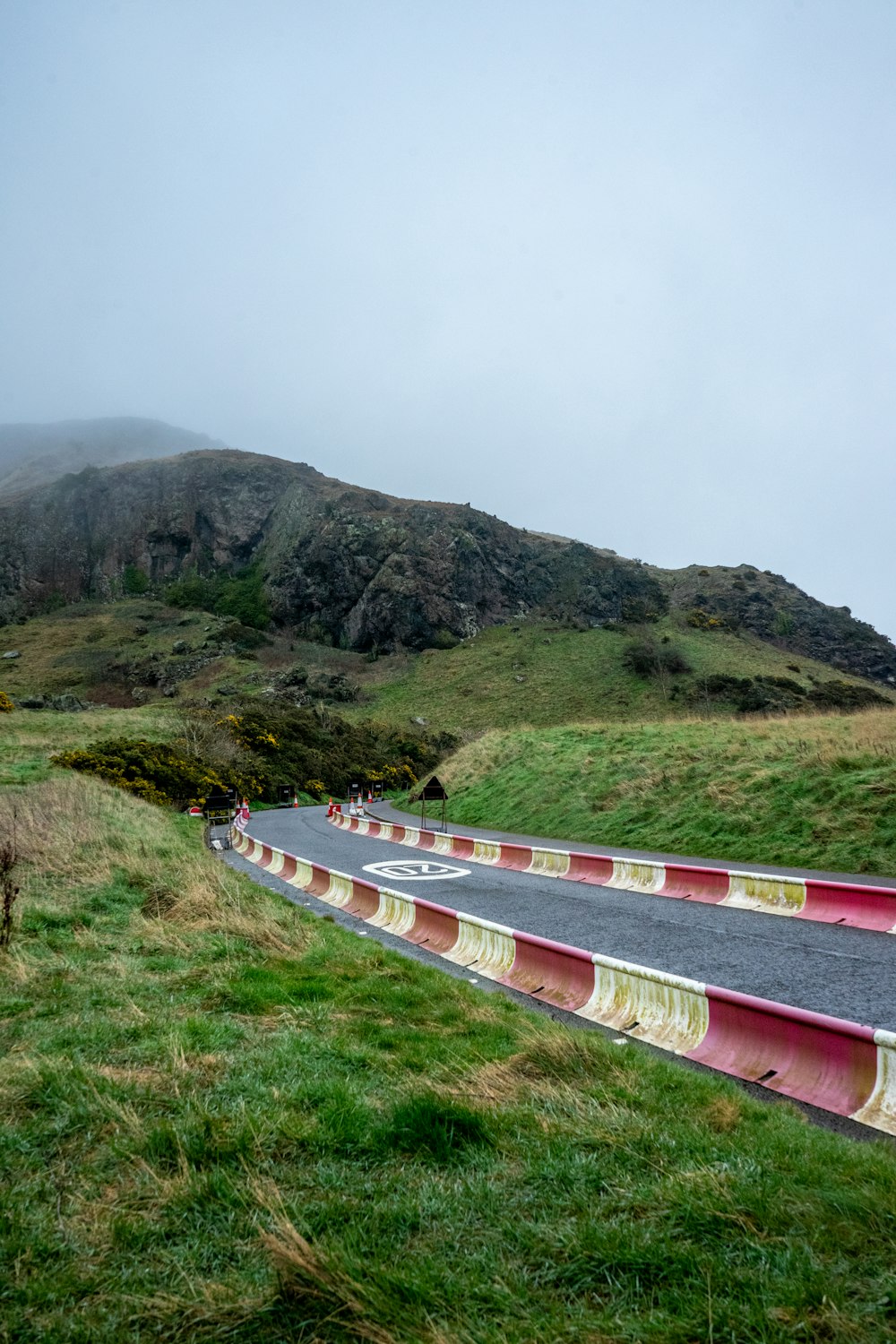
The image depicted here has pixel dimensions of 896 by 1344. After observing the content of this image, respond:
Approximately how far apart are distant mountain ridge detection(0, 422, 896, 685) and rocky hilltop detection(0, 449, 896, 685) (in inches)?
9.6

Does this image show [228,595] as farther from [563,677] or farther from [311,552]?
[563,677]

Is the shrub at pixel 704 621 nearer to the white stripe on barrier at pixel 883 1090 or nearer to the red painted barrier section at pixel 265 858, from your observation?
the red painted barrier section at pixel 265 858

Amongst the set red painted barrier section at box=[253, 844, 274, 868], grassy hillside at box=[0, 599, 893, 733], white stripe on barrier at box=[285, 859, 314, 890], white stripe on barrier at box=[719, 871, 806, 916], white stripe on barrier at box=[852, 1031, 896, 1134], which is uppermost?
grassy hillside at box=[0, 599, 893, 733]

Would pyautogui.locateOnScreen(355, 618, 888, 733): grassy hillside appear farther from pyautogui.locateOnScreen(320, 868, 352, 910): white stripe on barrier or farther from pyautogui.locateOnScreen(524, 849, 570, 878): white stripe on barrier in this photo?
pyautogui.locateOnScreen(320, 868, 352, 910): white stripe on barrier

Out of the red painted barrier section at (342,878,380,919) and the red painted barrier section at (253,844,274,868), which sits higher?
the red painted barrier section at (342,878,380,919)

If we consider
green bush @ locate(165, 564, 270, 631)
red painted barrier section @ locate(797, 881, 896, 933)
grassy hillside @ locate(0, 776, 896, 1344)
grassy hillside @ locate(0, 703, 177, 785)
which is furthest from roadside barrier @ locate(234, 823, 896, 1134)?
green bush @ locate(165, 564, 270, 631)

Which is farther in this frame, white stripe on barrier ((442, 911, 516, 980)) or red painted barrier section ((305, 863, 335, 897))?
red painted barrier section ((305, 863, 335, 897))

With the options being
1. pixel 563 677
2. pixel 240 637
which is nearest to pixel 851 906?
pixel 563 677

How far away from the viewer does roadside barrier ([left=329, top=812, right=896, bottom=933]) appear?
9445mm

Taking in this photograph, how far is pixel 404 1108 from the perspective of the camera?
3.62 meters

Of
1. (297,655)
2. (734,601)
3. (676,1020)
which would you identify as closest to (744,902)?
(676,1020)

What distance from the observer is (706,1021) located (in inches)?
217

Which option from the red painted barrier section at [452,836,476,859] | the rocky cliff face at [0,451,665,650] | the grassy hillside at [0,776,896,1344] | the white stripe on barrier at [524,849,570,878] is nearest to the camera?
the grassy hillside at [0,776,896,1344]

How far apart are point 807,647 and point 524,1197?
102 meters
